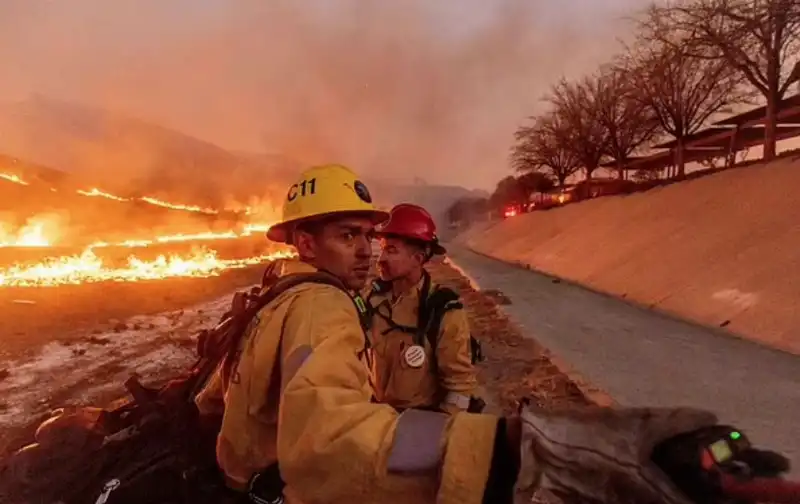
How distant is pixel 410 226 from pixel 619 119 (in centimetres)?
3413

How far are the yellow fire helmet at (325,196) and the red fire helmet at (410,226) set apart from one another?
191 cm

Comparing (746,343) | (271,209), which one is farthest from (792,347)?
(271,209)

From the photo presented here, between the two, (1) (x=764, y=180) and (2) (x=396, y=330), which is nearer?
(2) (x=396, y=330)

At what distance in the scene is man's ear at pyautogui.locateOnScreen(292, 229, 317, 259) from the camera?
214 centimetres

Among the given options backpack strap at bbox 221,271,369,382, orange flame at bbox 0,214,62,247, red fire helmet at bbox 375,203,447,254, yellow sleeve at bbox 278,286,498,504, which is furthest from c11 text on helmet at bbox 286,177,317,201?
orange flame at bbox 0,214,62,247

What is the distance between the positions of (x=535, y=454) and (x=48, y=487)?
1.96 metres

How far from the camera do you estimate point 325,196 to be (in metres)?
2.10

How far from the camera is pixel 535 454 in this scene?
119 centimetres

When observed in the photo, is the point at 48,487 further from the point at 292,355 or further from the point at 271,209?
the point at 271,209

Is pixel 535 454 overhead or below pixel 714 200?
below

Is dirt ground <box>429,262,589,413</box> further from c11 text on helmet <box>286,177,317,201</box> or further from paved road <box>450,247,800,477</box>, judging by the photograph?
c11 text on helmet <box>286,177,317,201</box>

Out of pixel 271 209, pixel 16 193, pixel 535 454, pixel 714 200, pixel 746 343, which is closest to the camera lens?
pixel 535 454

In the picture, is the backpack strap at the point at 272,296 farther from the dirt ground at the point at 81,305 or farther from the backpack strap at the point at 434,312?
the dirt ground at the point at 81,305

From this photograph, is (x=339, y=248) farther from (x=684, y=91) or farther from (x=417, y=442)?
(x=684, y=91)
